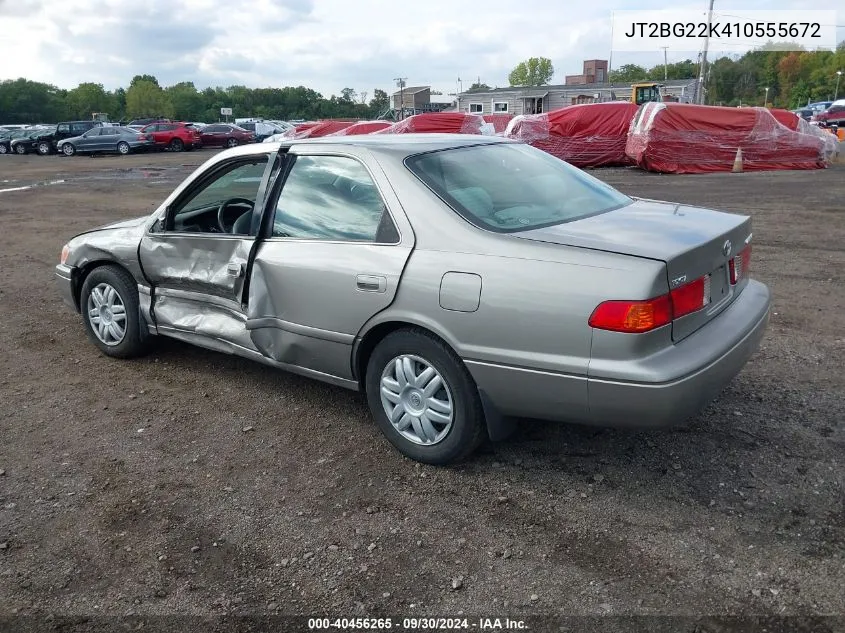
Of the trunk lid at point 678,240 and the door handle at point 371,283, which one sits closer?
the trunk lid at point 678,240

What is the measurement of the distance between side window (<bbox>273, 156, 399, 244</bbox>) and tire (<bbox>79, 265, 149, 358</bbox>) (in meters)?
1.56

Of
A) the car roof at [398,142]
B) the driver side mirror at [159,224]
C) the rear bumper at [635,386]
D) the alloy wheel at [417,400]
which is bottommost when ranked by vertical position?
the alloy wheel at [417,400]

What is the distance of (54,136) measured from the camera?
120 feet

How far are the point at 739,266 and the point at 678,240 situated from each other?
717 mm

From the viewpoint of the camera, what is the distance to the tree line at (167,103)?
3568 inches

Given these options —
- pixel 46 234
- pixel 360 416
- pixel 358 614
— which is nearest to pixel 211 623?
pixel 358 614

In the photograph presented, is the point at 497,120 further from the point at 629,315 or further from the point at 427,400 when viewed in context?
the point at 629,315

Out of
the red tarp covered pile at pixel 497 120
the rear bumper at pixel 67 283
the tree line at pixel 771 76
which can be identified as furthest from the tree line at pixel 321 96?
the rear bumper at pixel 67 283

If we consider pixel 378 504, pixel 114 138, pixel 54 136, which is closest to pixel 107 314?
pixel 378 504

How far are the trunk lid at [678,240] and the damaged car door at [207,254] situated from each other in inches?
73.8

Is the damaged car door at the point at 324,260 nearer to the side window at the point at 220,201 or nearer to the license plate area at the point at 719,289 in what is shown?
the side window at the point at 220,201

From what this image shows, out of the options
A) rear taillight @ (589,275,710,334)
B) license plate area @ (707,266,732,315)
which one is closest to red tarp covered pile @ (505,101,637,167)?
license plate area @ (707,266,732,315)

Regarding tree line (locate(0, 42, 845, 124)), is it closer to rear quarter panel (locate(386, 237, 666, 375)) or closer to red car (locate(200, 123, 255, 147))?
red car (locate(200, 123, 255, 147))

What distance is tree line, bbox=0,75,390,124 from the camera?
9062 centimetres
